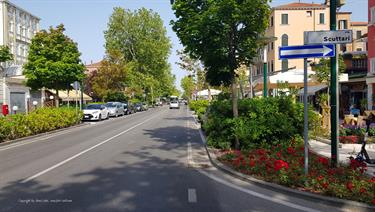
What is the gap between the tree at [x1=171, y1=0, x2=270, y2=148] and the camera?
1084 cm

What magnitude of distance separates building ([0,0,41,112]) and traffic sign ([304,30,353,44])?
34.4 metres

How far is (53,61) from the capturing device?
3381cm

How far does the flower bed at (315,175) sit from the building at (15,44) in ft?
107

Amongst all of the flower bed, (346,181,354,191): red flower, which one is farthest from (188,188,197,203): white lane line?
(346,181,354,191): red flower

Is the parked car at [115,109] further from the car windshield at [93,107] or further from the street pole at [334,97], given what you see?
the street pole at [334,97]

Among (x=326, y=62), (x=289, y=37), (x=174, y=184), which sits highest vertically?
(x=289, y=37)

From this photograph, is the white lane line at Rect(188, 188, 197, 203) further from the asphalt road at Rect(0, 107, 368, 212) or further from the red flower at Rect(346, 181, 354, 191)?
the red flower at Rect(346, 181, 354, 191)

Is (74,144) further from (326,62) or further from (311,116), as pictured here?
(326,62)

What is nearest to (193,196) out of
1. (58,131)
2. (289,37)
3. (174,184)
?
(174,184)

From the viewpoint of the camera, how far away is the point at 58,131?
22.2 m

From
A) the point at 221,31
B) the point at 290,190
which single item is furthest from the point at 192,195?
the point at 221,31

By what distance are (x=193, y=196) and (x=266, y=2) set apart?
680cm

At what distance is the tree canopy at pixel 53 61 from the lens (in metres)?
33.4

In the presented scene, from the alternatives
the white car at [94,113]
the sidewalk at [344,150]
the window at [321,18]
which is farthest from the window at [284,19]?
the sidewalk at [344,150]
